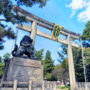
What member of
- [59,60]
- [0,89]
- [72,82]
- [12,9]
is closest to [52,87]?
[0,89]

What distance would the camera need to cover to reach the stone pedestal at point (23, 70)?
3.79 m

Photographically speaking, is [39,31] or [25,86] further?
[39,31]

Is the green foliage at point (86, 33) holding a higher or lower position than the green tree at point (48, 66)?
higher

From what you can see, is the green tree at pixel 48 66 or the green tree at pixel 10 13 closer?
the green tree at pixel 10 13

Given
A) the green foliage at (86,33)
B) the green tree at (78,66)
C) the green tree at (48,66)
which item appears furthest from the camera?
the green tree at (48,66)

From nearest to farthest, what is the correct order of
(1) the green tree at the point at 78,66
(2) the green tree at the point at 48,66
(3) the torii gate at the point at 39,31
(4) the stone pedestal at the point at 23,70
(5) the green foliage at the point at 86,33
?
1. (4) the stone pedestal at the point at 23,70
2. (3) the torii gate at the point at 39,31
3. (1) the green tree at the point at 78,66
4. (5) the green foliage at the point at 86,33
5. (2) the green tree at the point at 48,66

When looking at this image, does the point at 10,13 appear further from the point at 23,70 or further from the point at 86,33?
the point at 86,33

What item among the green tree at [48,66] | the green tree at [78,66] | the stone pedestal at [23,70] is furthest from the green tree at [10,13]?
the green tree at [48,66]

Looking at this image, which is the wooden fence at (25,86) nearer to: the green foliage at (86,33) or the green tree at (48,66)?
the green foliage at (86,33)

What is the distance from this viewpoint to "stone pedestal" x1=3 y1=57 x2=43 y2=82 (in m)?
3.79

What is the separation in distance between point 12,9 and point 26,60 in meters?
2.08

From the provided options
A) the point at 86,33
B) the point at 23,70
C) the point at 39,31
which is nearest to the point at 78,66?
the point at 86,33

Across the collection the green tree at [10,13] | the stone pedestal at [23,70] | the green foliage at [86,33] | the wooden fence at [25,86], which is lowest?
the wooden fence at [25,86]

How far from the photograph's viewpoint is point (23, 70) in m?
4.05
